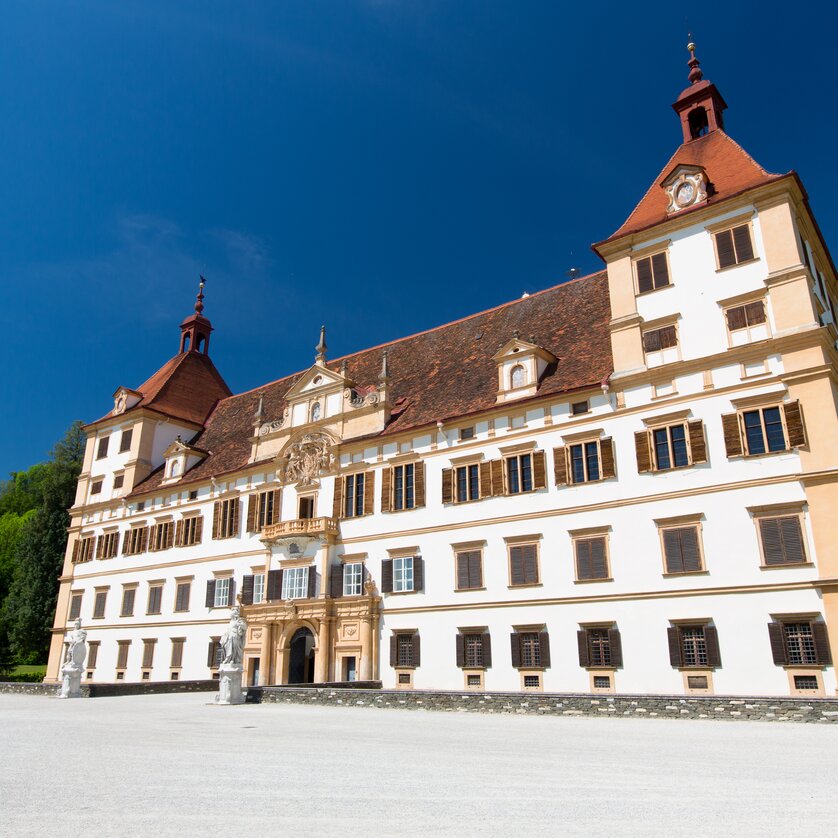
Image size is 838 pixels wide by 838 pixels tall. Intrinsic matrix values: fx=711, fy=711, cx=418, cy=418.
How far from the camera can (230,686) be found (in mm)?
23969

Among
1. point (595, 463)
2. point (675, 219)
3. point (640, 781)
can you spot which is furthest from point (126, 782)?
point (675, 219)

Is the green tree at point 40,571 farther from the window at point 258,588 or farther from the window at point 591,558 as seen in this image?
the window at point 591,558

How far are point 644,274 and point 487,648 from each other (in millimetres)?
16294

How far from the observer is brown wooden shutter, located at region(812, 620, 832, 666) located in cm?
2095

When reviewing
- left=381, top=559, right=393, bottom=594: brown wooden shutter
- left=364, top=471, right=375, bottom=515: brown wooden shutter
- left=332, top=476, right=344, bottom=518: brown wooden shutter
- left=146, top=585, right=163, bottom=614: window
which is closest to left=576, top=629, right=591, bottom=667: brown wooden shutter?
left=381, top=559, right=393, bottom=594: brown wooden shutter

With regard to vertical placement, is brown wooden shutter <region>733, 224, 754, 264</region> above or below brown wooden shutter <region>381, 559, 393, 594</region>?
above

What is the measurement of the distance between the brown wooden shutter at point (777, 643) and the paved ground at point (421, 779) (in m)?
6.17

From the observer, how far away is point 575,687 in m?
25.5

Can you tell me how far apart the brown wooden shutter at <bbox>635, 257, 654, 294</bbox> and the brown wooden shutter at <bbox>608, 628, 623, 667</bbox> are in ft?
43.6

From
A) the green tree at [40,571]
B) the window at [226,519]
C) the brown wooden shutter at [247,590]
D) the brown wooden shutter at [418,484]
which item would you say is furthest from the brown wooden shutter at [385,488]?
the green tree at [40,571]

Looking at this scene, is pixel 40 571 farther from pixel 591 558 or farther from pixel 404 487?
pixel 591 558

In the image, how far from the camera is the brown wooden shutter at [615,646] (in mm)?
24828

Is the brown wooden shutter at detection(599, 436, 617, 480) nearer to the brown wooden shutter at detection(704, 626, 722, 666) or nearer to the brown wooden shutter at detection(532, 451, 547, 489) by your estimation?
the brown wooden shutter at detection(532, 451, 547, 489)

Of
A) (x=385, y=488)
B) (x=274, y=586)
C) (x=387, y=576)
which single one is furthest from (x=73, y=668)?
(x=385, y=488)
